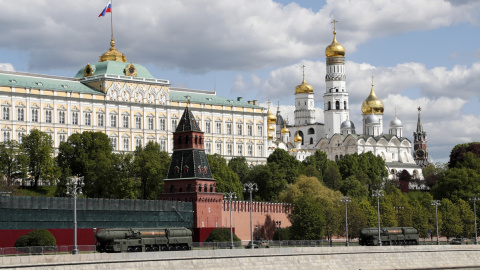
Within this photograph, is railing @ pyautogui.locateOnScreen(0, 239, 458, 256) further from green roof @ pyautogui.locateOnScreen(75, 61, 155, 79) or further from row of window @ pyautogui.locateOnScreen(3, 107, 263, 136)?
green roof @ pyautogui.locateOnScreen(75, 61, 155, 79)

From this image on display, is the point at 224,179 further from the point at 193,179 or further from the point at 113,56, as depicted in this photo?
the point at 113,56

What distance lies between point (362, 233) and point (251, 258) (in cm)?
2468

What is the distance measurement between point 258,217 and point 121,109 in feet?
163

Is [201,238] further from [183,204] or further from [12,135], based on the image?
[12,135]

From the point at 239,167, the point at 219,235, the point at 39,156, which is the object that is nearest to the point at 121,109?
the point at 239,167

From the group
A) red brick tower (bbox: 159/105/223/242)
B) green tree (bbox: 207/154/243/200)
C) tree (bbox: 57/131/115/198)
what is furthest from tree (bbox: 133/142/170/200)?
red brick tower (bbox: 159/105/223/242)

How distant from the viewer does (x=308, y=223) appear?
122438mm

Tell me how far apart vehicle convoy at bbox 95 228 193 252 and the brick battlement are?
30.8 m

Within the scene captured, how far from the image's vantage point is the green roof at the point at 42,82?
159 metres

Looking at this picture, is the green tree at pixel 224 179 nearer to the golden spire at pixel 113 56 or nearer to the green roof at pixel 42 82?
the green roof at pixel 42 82

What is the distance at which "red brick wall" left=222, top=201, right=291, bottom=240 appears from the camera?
407 feet

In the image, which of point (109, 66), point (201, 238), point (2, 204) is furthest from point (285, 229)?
point (109, 66)

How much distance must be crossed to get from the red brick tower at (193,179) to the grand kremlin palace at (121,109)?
4579cm

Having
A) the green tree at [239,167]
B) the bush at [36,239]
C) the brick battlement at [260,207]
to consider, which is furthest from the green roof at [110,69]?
the bush at [36,239]
